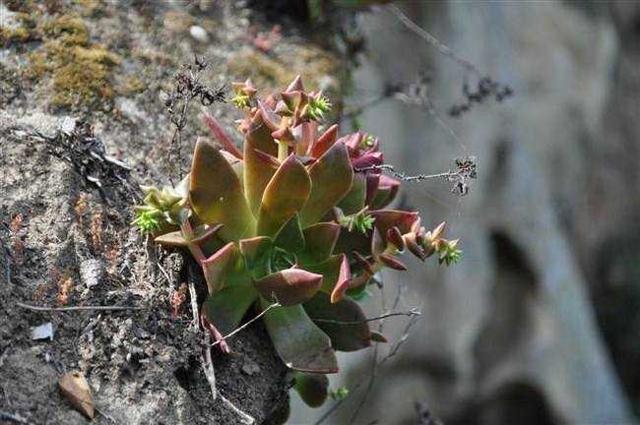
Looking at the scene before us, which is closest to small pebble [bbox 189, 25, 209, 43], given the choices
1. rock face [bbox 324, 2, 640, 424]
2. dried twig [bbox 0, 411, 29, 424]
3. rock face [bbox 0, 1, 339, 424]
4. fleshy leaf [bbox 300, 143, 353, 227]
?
rock face [bbox 0, 1, 339, 424]

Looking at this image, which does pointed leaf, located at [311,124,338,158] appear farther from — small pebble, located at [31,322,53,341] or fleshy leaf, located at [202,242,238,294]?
small pebble, located at [31,322,53,341]

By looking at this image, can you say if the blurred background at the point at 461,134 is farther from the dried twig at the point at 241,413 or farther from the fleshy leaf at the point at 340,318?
the dried twig at the point at 241,413

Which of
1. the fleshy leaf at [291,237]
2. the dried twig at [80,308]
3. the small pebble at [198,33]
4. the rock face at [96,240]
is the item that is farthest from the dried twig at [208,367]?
the small pebble at [198,33]

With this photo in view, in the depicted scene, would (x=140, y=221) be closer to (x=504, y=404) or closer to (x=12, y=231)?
(x=12, y=231)

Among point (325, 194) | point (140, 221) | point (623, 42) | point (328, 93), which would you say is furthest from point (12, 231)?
point (623, 42)

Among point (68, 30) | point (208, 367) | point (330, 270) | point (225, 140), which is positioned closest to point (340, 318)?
point (330, 270)
